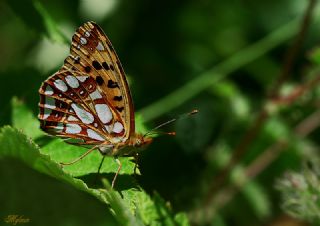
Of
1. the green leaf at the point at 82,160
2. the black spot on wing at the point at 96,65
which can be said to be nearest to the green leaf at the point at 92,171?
the green leaf at the point at 82,160

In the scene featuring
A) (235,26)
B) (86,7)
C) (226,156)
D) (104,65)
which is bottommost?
(226,156)

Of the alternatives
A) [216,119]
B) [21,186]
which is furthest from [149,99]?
[21,186]

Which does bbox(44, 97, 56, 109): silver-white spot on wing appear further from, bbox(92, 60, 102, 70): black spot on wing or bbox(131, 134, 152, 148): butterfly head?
bbox(131, 134, 152, 148): butterfly head

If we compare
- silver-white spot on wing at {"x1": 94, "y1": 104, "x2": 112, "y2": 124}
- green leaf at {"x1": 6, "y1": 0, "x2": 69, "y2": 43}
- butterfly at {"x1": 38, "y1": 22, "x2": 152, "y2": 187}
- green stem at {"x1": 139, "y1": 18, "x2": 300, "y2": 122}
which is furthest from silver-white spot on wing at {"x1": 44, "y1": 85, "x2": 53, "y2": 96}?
green stem at {"x1": 139, "y1": 18, "x2": 300, "y2": 122}

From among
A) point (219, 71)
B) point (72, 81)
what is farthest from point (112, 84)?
point (219, 71)

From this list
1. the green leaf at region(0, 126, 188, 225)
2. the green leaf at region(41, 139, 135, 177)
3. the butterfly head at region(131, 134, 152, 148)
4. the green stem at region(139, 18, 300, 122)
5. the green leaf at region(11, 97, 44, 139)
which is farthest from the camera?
the green stem at region(139, 18, 300, 122)

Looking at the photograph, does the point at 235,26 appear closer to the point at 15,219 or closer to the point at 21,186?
the point at 21,186
